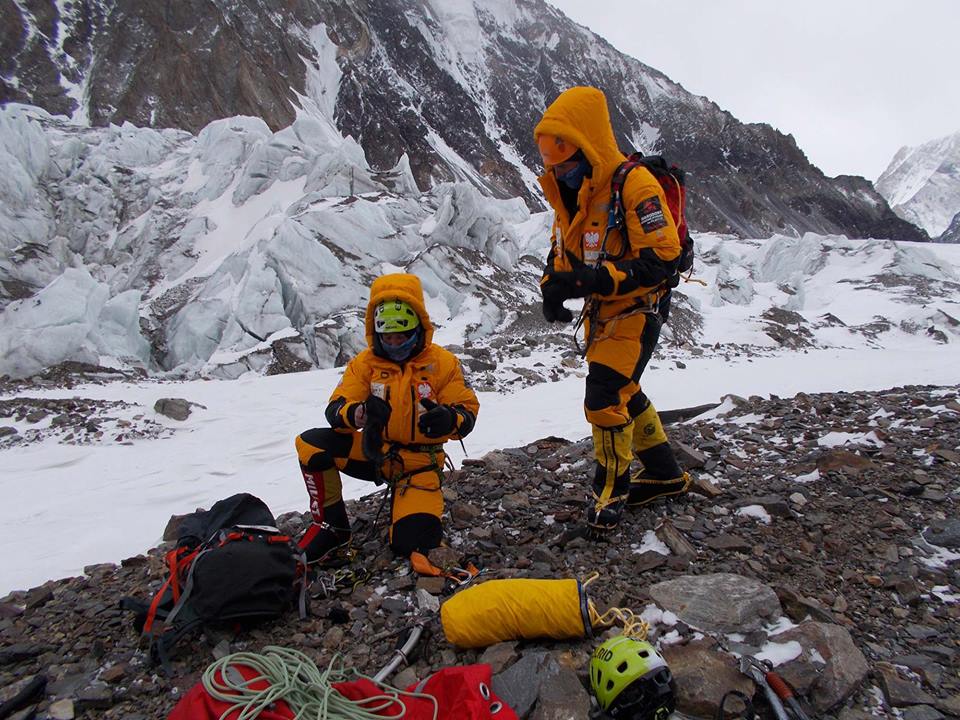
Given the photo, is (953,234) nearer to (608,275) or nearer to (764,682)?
(608,275)

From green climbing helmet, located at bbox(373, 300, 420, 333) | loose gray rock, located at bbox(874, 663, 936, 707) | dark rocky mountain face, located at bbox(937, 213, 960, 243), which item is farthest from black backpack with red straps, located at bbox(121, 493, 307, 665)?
dark rocky mountain face, located at bbox(937, 213, 960, 243)

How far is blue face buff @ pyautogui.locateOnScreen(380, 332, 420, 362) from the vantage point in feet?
9.93

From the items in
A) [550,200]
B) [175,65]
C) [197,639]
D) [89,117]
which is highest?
[175,65]

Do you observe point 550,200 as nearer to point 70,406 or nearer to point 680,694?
point 680,694

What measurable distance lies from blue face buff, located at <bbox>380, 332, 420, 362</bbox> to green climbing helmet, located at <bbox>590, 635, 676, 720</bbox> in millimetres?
1789

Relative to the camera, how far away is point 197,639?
2350 millimetres

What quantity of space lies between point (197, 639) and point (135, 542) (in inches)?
78.5

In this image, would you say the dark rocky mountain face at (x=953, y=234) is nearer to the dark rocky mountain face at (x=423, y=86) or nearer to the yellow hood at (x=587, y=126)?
the dark rocky mountain face at (x=423, y=86)

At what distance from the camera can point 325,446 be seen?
303 centimetres

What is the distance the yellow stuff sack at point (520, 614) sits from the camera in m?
2.02

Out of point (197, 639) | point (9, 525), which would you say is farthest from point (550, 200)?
point (9, 525)

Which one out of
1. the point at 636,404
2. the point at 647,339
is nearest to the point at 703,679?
the point at 636,404

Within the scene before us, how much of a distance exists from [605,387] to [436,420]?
2.82ft

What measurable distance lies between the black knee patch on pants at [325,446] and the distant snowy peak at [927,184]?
17351 cm
